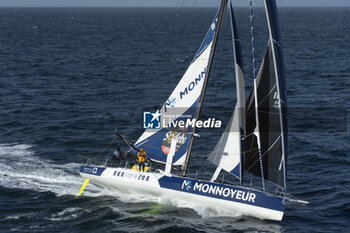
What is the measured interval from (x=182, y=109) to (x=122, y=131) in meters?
14.2

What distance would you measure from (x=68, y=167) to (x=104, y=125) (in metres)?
10.1

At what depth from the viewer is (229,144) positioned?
2595 centimetres

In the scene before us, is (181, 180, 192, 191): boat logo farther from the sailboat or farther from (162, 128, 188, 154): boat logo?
(162, 128, 188, 154): boat logo

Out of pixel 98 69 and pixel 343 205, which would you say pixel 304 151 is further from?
pixel 98 69

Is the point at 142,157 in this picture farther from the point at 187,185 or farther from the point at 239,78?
the point at 239,78

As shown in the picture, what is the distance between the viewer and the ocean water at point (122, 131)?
25.0 m

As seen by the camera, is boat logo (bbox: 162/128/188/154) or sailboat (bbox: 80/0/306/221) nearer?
sailboat (bbox: 80/0/306/221)

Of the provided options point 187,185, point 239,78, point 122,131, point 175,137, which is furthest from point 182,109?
point 122,131


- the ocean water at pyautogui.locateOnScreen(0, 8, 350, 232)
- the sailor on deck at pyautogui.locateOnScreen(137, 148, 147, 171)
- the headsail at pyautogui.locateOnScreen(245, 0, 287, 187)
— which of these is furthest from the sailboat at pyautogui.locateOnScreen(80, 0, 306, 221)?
the ocean water at pyautogui.locateOnScreen(0, 8, 350, 232)

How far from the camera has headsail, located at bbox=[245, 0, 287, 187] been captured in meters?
23.3

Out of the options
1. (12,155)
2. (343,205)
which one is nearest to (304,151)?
(343,205)

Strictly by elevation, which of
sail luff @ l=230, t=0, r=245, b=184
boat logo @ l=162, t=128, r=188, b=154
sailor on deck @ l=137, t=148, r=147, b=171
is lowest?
sailor on deck @ l=137, t=148, r=147, b=171

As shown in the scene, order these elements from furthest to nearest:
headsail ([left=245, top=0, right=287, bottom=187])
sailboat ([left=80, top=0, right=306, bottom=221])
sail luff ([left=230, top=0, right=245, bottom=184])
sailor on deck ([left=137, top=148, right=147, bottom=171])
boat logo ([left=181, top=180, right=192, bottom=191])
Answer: sailor on deck ([left=137, top=148, right=147, bottom=171]) < boat logo ([left=181, top=180, right=192, bottom=191]) < sail luff ([left=230, top=0, right=245, bottom=184]) < sailboat ([left=80, top=0, right=306, bottom=221]) < headsail ([left=245, top=0, right=287, bottom=187])

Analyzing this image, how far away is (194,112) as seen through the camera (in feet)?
87.7
